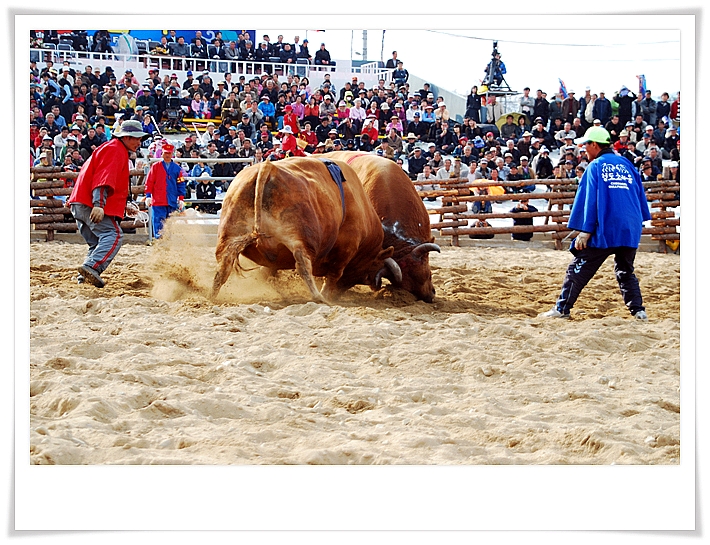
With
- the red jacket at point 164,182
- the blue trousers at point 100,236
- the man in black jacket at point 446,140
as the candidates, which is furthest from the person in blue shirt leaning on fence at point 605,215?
the man in black jacket at point 446,140

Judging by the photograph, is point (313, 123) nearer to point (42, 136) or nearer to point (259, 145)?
point (259, 145)

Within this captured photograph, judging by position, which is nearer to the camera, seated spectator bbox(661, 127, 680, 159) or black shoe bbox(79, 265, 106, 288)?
black shoe bbox(79, 265, 106, 288)

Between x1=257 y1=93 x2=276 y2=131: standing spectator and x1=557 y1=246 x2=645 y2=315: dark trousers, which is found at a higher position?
x1=257 y1=93 x2=276 y2=131: standing spectator

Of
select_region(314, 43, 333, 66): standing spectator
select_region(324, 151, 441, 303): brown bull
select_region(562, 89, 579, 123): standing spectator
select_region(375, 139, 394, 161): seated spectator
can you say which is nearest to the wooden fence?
select_region(375, 139, 394, 161): seated spectator

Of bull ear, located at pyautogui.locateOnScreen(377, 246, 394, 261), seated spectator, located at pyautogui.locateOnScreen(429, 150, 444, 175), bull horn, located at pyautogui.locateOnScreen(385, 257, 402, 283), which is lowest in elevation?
bull horn, located at pyautogui.locateOnScreen(385, 257, 402, 283)

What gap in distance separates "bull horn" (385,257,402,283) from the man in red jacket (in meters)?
2.57

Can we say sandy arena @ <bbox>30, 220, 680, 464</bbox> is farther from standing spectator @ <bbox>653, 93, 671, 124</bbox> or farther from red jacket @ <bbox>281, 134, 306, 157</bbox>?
standing spectator @ <bbox>653, 93, 671, 124</bbox>

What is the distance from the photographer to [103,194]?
7723mm

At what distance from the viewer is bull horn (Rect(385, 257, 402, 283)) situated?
295 inches

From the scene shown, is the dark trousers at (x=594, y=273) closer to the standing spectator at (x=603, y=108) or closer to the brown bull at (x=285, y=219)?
the brown bull at (x=285, y=219)

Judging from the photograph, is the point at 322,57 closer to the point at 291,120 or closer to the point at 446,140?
the point at 291,120

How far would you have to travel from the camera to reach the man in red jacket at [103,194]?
770 cm

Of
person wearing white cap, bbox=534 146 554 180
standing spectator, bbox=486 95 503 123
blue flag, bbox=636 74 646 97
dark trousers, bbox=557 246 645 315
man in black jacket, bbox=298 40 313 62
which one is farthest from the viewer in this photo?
man in black jacket, bbox=298 40 313 62
